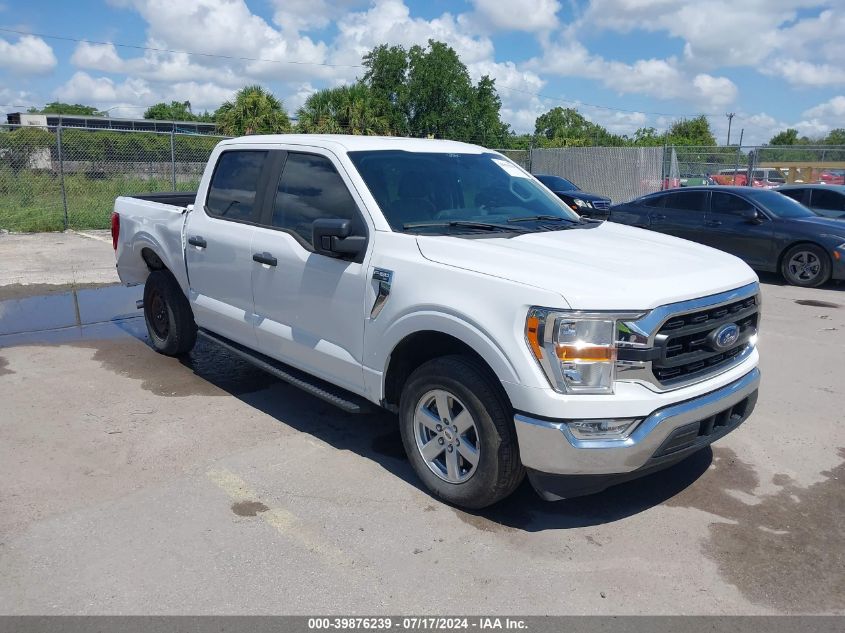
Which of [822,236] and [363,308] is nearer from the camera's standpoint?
[363,308]

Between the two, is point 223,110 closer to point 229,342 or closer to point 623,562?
point 229,342

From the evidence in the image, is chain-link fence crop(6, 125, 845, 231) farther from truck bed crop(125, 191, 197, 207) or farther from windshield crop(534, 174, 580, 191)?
truck bed crop(125, 191, 197, 207)

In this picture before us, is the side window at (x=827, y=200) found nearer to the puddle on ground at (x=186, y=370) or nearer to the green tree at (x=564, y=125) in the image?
the puddle on ground at (x=186, y=370)

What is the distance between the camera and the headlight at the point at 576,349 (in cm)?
340

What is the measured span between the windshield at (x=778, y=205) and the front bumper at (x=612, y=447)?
9.12 m

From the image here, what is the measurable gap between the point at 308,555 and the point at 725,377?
2336mm

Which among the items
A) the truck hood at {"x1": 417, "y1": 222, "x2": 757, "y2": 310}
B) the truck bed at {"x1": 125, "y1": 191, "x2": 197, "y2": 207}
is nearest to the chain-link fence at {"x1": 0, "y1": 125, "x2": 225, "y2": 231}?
the truck bed at {"x1": 125, "y1": 191, "x2": 197, "y2": 207}

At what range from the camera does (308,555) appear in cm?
359

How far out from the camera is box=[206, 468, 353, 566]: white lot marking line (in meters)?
3.61

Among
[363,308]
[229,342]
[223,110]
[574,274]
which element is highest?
[223,110]

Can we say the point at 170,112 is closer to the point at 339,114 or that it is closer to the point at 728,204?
the point at 339,114
